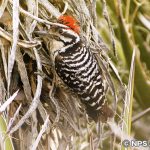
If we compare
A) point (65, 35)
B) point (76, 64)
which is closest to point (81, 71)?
point (76, 64)

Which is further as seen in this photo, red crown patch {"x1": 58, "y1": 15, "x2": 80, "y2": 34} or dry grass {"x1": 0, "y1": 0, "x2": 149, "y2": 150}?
red crown patch {"x1": 58, "y1": 15, "x2": 80, "y2": 34}

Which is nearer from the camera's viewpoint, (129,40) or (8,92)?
(8,92)

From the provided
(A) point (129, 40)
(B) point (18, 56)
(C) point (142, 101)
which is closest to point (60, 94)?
(B) point (18, 56)

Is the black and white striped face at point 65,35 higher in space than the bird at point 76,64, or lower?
higher

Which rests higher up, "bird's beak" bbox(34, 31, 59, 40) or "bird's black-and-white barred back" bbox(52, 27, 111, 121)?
"bird's beak" bbox(34, 31, 59, 40)

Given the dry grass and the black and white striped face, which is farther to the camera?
the black and white striped face

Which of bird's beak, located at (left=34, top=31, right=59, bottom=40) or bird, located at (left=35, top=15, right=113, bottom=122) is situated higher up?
bird's beak, located at (left=34, top=31, right=59, bottom=40)

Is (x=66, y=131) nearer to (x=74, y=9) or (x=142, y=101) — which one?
(x=74, y=9)

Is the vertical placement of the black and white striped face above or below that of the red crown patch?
below

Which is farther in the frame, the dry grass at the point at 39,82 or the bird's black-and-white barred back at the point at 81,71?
the bird's black-and-white barred back at the point at 81,71
